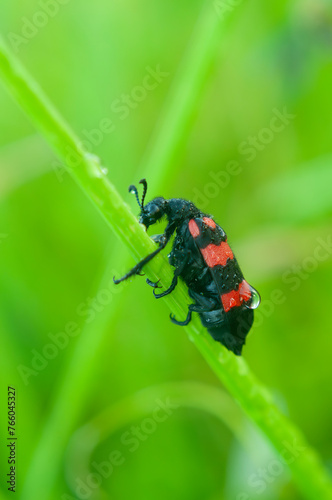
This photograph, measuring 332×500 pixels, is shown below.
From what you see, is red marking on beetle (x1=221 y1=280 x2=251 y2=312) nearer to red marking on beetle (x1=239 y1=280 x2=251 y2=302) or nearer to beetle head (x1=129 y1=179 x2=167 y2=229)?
red marking on beetle (x1=239 y1=280 x2=251 y2=302)

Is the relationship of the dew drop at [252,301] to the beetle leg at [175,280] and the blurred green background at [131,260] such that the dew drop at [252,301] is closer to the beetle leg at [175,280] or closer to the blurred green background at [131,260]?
the beetle leg at [175,280]

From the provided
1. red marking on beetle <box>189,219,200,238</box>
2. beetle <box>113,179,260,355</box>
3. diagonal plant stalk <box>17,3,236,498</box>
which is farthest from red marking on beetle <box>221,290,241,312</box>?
diagonal plant stalk <box>17,3,236,498</box>

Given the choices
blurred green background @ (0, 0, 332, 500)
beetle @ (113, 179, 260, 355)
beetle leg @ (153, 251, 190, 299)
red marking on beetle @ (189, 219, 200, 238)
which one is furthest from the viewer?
blurred green background @ (0, 0, 332, 500)

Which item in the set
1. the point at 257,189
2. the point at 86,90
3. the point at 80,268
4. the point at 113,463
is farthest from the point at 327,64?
the point at 113,463

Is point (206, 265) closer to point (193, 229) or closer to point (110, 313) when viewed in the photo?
point (193, 229)

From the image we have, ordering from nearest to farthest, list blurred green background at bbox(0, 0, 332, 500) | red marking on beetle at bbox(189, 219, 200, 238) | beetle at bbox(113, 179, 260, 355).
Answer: beetle at bbox(113, 179, 260, 355), red marking on beetle at bbox(189, 219, 200, 238), blurred green background at bbox(0, 0, 332, 500)

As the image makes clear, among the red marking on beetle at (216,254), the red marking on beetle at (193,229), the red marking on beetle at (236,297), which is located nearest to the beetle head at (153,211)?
the red marking on beetle at (193,229)

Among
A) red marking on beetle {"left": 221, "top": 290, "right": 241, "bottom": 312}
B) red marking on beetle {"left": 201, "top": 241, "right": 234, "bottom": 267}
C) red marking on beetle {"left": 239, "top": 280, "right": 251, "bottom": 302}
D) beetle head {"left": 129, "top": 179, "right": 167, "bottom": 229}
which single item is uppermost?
beetle head {"left": 129, "top": 179, "right": 167, "bottom": 229}
